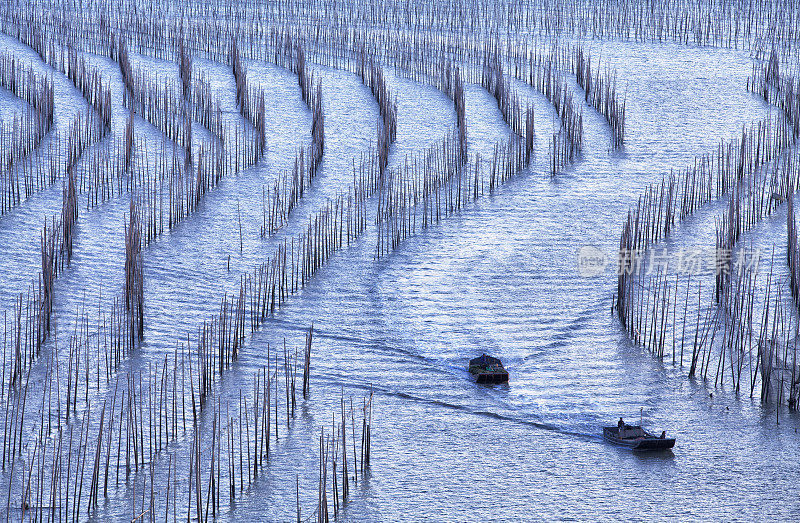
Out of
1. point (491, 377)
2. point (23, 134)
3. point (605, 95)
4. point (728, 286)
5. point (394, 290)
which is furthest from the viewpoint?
point (605, 95)

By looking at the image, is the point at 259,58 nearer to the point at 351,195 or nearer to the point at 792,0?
the point at 351,195

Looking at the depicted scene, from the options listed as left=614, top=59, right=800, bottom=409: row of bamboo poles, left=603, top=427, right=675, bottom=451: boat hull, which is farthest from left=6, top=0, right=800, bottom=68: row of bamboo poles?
left=603, top=427, right=675, bottom=451: boat hull

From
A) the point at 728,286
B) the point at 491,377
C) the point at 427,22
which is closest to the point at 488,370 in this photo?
the point at 491,377

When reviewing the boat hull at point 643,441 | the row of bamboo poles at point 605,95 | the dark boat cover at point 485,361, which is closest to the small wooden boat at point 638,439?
the boat hull at point 643,441

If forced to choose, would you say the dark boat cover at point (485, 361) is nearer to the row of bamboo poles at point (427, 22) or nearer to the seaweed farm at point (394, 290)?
the seaweed farm at point (394, 290)

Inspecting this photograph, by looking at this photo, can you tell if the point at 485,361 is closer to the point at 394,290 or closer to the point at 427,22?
the point at 394,290

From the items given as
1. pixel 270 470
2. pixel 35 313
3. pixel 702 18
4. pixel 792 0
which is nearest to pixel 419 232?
pixel 35 313
